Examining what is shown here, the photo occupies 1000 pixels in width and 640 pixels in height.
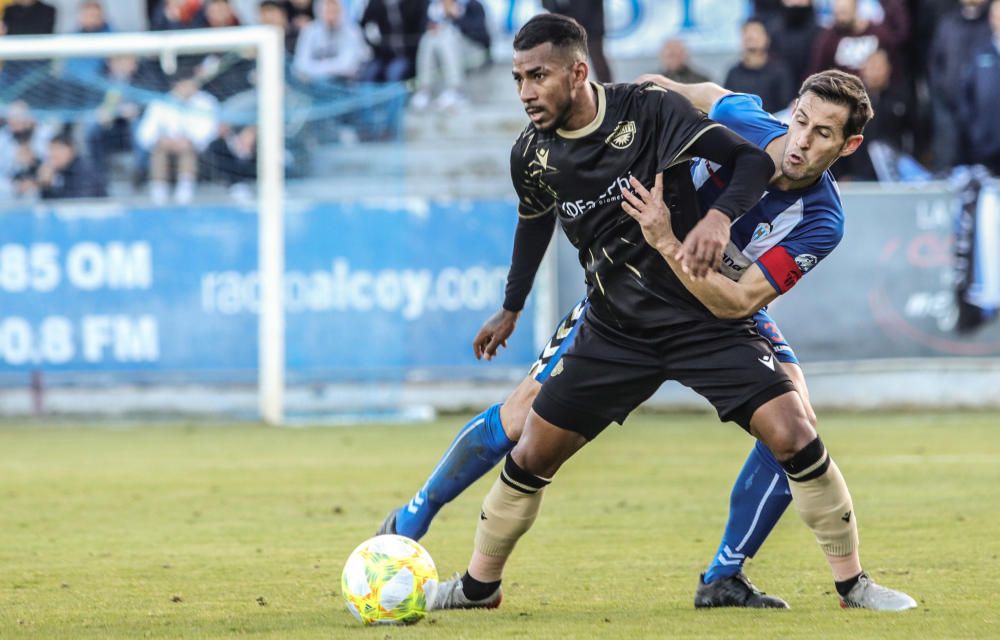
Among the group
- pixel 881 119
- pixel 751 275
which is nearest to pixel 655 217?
pixel 751 275

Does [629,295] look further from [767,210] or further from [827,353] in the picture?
[827,353]

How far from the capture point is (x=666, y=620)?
566cm

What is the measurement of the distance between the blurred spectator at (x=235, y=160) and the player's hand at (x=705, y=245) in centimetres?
1030

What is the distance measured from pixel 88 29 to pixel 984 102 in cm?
926

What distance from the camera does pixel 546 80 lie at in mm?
5457

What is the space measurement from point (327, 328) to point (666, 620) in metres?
9.56

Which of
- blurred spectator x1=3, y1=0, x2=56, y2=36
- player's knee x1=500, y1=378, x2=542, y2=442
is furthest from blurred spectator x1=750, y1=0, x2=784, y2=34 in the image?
player's knee x1=500, y1=378, x2=542, y2=442

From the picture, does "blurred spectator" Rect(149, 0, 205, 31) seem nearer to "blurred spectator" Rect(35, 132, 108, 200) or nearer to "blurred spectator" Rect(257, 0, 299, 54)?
"blurred spectator" Rect(257, 0, 299, 54)

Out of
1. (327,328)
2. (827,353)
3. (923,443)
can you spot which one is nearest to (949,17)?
(827,353)

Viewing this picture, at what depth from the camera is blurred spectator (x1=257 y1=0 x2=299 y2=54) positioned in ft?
57.9

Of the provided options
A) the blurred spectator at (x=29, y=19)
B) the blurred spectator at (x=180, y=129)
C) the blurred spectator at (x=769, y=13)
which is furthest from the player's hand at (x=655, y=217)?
the blurred spectator at (x=29, y=19)

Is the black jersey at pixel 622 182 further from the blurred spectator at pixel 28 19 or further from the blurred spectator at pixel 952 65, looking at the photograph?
the blurred spectator at pixel 28 19

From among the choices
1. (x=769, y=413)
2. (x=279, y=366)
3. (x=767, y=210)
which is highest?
(x=767, y=210)

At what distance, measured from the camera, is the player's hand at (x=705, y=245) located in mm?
5293
